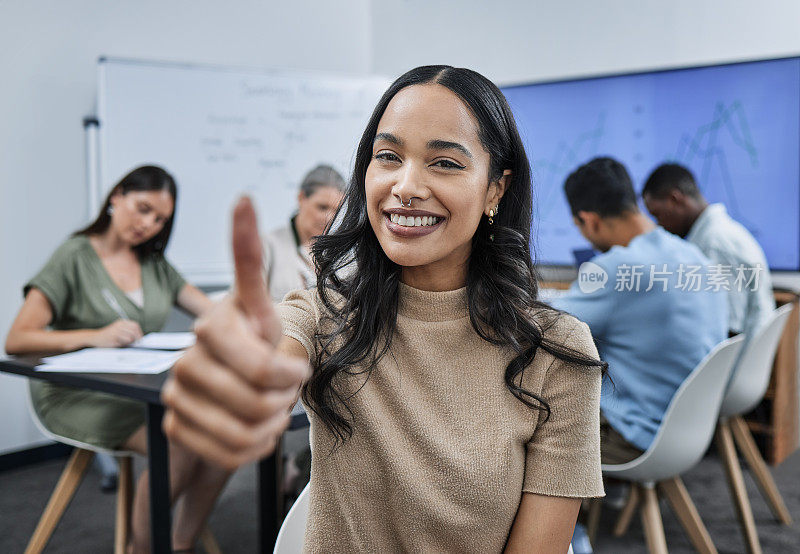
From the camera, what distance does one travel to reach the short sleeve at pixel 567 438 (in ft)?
3.20

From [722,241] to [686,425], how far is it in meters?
0.79

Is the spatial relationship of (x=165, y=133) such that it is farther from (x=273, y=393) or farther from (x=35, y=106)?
(x=273, y=393)

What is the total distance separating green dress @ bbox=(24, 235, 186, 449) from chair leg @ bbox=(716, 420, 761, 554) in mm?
1873

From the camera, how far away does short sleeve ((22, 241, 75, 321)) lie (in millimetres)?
2080

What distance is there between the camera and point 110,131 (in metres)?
3.02

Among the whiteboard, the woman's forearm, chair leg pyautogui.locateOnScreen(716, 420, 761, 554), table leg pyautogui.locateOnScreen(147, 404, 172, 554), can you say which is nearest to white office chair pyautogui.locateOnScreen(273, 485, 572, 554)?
table leg pyautogui.locateOnScreen(147, 404, 172, 554)

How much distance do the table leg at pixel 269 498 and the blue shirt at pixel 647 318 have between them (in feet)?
2.90

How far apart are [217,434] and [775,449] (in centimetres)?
301

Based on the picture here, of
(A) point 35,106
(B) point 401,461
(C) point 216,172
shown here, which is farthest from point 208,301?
(B) point 401,461

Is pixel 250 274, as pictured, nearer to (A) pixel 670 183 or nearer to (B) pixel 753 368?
(B) pixel 753 368

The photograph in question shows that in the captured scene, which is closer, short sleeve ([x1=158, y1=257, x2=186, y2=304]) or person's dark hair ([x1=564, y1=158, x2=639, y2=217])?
person's dark hair ([x1=564, y1=158, x2=639, y2=217])

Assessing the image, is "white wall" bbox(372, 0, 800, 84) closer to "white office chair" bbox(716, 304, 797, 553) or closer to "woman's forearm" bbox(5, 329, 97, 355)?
"white office chair" bbox(716, 304, 797, 553)

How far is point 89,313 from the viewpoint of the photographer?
7.13 ft

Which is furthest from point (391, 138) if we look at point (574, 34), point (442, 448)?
point (574, 34)
